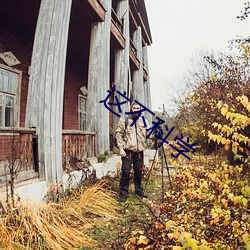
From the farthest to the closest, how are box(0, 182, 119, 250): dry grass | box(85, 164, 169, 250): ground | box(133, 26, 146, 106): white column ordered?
1. box(133, 26, 146, 106): white column
2. box(85, 164, 169, 250): ground
3. box(0, 182, 119, 250): dry grass

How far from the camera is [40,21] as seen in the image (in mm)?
4531

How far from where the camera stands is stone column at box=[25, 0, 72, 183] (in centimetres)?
417

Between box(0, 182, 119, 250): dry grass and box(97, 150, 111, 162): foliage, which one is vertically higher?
box(97, 150, 111, 162): foliage

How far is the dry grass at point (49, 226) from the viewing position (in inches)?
104

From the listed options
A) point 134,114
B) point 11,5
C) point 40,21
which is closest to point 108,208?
point 134,114

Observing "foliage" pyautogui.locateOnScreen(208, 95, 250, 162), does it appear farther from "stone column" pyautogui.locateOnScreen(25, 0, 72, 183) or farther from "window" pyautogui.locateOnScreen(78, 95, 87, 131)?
"window" pyautogui.locateOnScreen(78, 95, 87, 131)

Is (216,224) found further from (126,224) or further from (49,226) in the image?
(49,226)

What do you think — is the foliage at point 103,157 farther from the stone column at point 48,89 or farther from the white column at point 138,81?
the white column at point 138,81

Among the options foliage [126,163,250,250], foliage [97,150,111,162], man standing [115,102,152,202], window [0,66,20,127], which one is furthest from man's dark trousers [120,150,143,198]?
window [0,66,20,127]

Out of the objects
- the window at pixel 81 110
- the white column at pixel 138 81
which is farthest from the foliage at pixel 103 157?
the white column at pixel 138 81

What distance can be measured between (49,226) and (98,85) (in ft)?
14.4

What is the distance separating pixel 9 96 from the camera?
24.3 ft

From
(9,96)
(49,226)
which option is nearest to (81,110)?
(9,96)

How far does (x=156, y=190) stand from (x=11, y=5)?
5.84 m
